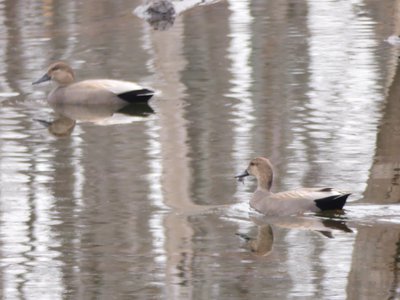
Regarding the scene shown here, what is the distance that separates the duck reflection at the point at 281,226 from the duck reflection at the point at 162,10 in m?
11.0

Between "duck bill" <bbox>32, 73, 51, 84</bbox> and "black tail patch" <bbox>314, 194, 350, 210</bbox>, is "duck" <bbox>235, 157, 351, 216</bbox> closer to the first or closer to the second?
"black tail patch" <bbox>314, 194, 350, 210</bbox>

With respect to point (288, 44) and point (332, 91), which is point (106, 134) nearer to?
point (332, 91)

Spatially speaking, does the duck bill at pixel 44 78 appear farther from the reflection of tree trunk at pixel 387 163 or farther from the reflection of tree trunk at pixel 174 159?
the reflection of tree trunk at pixel 387 163

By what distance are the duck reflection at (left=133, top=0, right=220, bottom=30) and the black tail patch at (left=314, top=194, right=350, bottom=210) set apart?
1101 centimetres

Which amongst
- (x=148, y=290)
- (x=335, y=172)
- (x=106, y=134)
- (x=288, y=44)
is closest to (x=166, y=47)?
(x=288, y=44)

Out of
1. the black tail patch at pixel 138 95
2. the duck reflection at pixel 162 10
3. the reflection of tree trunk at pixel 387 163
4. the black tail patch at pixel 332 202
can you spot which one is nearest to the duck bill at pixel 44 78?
the black tail patch at pixel 138 95

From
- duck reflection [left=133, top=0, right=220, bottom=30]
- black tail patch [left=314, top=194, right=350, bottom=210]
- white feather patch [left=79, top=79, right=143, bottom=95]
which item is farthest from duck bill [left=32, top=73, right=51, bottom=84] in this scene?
black tail patch [left=314, top=194, right=350, bottom=210]

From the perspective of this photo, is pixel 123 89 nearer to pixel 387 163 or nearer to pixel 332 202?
pixel 387 163

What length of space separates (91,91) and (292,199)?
5.34 meters

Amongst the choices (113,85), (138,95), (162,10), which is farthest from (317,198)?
(162,10)

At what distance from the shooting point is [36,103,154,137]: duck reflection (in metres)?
14.8

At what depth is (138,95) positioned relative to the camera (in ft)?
51.2

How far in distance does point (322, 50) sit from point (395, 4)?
4.44m

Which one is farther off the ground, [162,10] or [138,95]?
[138,95]
